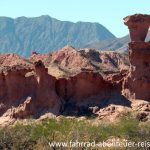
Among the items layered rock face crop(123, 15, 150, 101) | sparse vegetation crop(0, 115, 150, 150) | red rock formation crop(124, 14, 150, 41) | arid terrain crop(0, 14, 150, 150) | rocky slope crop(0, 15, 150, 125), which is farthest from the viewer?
red rock formation crop(124, 14, 150, 41)

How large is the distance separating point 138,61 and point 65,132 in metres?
10.8

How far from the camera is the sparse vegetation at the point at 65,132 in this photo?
37.4m

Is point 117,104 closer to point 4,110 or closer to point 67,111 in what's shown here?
point 67,111

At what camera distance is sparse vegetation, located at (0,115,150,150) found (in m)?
37.4

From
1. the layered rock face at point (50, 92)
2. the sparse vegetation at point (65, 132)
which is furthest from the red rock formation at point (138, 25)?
the sparse vegetation at point (65, 132)

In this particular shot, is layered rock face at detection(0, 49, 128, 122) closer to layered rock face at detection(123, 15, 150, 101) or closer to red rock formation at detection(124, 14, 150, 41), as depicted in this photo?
layered rock face at detection(123, 15, 150, 101)

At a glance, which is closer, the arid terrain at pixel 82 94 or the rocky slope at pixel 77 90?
the arid terrain at pixel 82 94

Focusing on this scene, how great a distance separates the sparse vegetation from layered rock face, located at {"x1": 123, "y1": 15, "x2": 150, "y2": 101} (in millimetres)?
4597

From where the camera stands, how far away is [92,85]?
48.7 m

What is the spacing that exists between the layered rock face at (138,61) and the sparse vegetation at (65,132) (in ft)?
15.1

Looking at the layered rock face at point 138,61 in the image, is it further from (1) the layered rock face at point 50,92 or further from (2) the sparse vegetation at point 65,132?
(2) the sparse vegetation at point 65,132

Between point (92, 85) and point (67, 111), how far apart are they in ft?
10.5

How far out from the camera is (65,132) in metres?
39.8

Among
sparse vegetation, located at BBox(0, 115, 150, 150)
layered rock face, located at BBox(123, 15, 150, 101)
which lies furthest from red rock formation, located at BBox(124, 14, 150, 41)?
sparse vegetation, located at BBox(0, 115, 150, 150)
